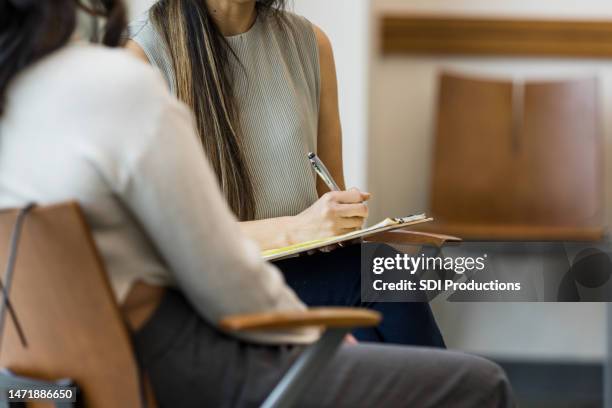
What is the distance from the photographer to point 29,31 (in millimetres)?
1020

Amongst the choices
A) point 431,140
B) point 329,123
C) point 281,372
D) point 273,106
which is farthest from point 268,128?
point 431,140

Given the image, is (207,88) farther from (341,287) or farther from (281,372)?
(281,372)

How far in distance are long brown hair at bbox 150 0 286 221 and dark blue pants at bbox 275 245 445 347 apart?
0.14m

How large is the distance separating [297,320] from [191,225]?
140mm

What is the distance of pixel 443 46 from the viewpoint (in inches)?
135

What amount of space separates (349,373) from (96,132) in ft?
1.27

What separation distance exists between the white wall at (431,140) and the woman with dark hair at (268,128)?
1.68 meters

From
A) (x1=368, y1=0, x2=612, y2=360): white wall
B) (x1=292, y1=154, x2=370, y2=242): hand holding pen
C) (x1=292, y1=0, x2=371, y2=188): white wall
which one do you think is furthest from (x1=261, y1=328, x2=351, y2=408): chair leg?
(x1=368, y1=0, x2=612, y2=360): white wall

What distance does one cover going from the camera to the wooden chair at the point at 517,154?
3303 millimetres

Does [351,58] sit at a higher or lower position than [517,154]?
higher

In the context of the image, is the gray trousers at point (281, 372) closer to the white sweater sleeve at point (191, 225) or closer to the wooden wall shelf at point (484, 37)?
the white sweater sleeve at point (191, 225)

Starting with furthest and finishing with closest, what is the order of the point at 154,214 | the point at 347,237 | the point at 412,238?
the point at 412,238 < the point at 347,237 < the point at 154,214

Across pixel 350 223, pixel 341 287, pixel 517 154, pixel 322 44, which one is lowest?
pixel 517 154

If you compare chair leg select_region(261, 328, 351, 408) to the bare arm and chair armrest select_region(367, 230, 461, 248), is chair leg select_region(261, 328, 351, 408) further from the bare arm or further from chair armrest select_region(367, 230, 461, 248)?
the bare arm
